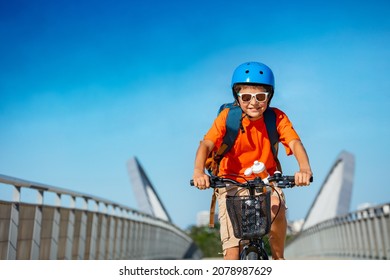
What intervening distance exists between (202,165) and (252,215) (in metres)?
0.52

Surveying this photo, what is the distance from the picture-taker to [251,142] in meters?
4.80

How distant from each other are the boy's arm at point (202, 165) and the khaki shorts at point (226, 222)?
1.01 ft

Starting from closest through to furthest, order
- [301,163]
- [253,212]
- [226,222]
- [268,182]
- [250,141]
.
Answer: [253,212], [268,182], [301,163], [226,222], [250,141]

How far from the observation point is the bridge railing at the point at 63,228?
772cm

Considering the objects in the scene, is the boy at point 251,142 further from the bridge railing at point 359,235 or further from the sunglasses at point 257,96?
the bridge railing at point 359,235

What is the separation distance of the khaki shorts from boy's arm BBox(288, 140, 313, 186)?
273 millimetres

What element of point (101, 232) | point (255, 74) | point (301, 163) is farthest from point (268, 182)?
point (101, 232)

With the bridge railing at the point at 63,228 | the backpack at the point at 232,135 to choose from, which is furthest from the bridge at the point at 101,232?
the backpack at the point at 232,135

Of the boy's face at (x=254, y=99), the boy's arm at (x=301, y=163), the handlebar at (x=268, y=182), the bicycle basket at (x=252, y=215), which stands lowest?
the bicycle basket at (x=252, y=215)

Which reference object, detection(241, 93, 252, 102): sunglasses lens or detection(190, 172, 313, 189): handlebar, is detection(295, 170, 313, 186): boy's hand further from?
detection(241, 93, 252, 102): sunglasses lens

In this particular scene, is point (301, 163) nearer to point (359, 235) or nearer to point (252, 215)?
point (252, 215)

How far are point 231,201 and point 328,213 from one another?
40.8 m
